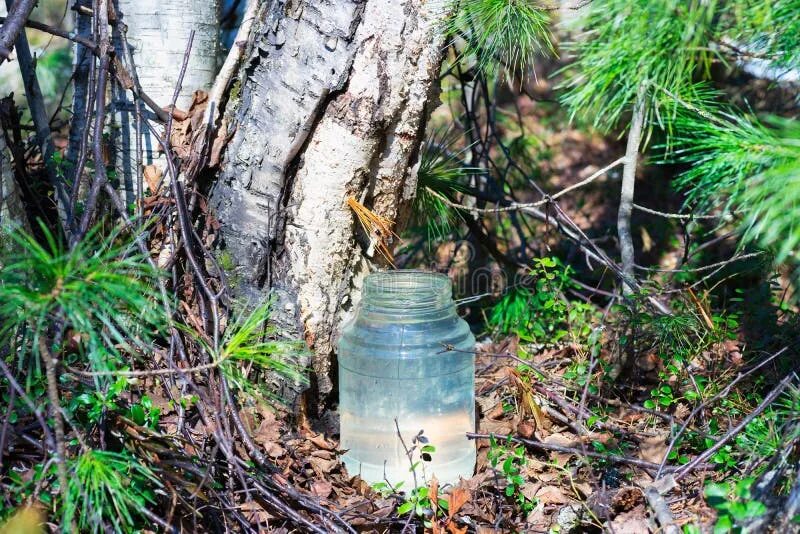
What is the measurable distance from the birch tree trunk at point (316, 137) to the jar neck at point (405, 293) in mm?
131

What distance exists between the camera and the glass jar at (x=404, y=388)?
7.76ft

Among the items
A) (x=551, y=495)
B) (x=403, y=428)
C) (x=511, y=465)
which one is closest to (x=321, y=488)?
(x=403, y=428)

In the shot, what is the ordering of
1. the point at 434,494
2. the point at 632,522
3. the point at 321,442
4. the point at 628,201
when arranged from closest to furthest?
the point at 632,522 < the point at 434,494 < the point at 321,442 < the point at 628,201

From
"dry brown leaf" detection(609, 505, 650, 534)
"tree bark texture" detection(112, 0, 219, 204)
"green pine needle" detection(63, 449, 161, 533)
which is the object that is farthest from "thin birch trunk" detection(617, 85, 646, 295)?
"green pine needle" detection(63, 449, 161, 533)

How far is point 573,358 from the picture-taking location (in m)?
2.95

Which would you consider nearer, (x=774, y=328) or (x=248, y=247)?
(x=248, y=247)

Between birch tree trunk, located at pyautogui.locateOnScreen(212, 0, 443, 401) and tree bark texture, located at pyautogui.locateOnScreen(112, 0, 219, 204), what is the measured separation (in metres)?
0.29

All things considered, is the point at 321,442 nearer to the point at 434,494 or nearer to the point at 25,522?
the point at 434,494

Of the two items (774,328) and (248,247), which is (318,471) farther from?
(774,328)

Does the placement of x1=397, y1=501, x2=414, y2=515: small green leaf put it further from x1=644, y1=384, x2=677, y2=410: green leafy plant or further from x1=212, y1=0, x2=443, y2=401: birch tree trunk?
x1=644, y1=384, x2=677, y2=410: green leafy plant

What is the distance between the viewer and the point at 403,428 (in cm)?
236

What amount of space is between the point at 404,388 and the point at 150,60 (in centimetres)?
139

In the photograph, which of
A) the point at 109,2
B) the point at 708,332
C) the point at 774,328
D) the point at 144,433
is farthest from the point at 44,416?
the point at 774,328

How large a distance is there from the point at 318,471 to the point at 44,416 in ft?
2.71
